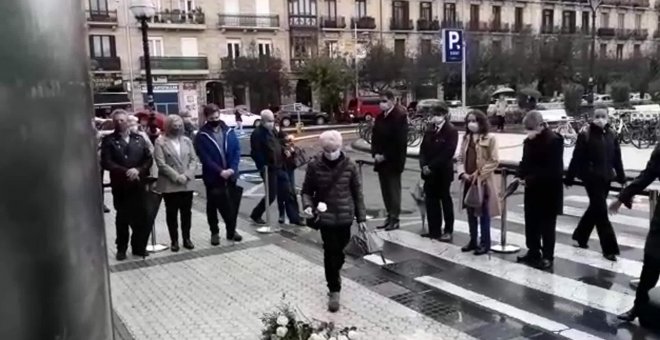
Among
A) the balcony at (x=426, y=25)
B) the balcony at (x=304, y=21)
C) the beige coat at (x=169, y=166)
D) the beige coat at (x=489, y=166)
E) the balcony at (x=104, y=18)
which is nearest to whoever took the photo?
the beige coat at (x=489, y=166)

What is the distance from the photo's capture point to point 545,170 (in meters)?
6.62

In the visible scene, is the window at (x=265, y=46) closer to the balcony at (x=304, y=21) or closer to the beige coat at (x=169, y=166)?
the balcony at (x=304, y=21)

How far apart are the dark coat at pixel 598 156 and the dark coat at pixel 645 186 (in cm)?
155

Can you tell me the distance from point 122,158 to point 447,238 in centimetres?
419

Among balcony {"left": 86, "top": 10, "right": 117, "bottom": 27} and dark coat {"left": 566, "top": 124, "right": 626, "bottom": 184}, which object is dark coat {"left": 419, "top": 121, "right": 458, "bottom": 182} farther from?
balcony {"left": 86, "top": 10, "right": 117, "bottom": 27}

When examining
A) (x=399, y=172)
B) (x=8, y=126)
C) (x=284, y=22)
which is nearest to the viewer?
(x=8, y=126)

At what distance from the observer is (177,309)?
19.5 feet

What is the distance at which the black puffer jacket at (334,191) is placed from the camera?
5.58 m

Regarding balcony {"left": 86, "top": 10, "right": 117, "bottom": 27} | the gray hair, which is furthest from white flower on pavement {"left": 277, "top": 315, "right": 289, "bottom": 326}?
balcony {"left": 86, "top": 10, "right": 117, "bottom": 27}

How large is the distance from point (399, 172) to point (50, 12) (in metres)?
7.14

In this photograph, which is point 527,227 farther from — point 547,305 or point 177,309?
point 177,309

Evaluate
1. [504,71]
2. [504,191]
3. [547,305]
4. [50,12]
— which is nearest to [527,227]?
[504,191]

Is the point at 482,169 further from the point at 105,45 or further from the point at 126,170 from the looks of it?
the point at 105,45

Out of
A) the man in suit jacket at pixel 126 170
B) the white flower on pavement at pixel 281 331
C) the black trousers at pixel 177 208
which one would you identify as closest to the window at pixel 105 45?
the black trousers at pixel 177 208
